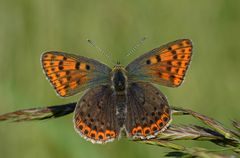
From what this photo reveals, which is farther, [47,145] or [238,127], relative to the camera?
[47,145]

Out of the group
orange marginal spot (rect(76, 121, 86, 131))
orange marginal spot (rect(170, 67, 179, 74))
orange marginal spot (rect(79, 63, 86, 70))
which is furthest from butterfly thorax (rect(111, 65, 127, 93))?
orange marginal spot (rect(76, 121, 86, 131))

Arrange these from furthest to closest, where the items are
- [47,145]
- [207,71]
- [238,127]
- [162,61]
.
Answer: [207,71], [47,145], [162,61], [238,127]

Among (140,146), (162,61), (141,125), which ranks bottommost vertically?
(140,146)

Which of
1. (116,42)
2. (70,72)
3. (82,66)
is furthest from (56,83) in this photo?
(116,42)

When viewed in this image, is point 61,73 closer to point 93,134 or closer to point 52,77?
point 52,77

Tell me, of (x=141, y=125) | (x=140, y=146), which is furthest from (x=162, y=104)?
(x=140, y=146)

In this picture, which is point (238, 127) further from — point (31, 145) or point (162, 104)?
point (31, 145)
